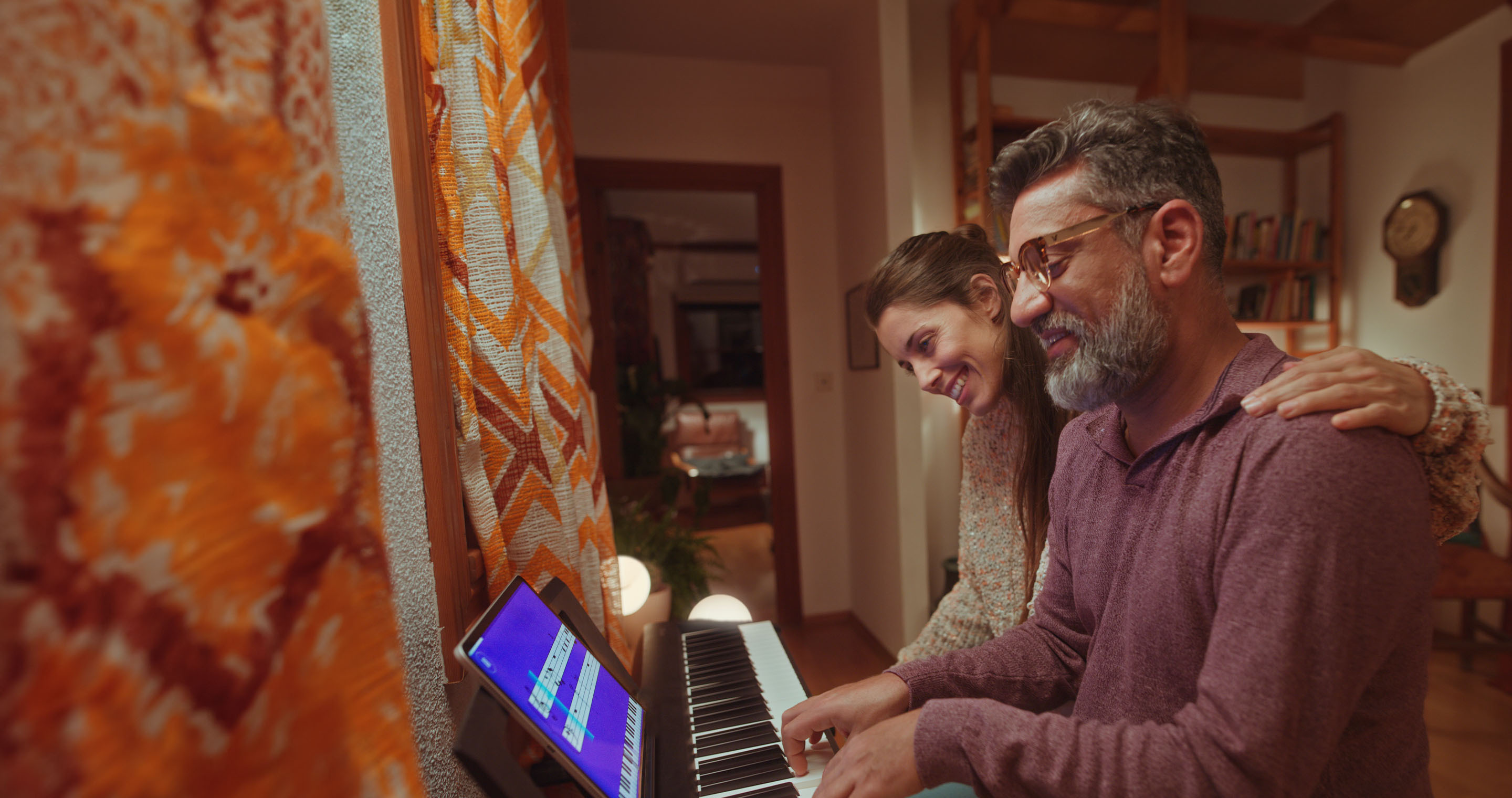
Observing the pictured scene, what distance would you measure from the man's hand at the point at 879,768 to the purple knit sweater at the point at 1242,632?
0.06ft

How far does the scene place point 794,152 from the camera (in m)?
3.23

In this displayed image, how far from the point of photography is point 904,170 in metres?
2.38

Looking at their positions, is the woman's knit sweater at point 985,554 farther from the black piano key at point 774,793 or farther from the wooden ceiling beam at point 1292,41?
the wooden ceiling beam at point 1292,41

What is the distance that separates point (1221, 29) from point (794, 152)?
1967mm

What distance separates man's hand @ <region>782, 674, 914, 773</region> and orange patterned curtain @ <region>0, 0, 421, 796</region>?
63cm

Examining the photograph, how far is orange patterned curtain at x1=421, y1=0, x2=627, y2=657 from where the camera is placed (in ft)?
2.97

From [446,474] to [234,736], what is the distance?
0.58 metres

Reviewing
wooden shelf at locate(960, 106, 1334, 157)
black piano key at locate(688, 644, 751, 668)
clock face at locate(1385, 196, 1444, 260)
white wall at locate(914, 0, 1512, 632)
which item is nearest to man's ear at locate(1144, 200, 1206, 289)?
black piano key at locate(688, 644, 751, 668)

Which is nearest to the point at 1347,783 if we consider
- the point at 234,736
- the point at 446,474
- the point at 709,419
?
the point at 234,736

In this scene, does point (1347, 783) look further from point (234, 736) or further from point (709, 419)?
point (709, 419)

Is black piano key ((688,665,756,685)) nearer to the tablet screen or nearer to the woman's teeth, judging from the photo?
the tablet screen

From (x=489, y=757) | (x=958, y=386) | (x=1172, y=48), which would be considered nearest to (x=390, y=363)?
(x=489, y=757)

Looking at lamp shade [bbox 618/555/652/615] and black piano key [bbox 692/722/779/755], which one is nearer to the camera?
black piano key [bbox 692/722/779/755]

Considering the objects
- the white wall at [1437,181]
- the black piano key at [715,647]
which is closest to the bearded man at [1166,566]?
the black piano key at [715,647]
